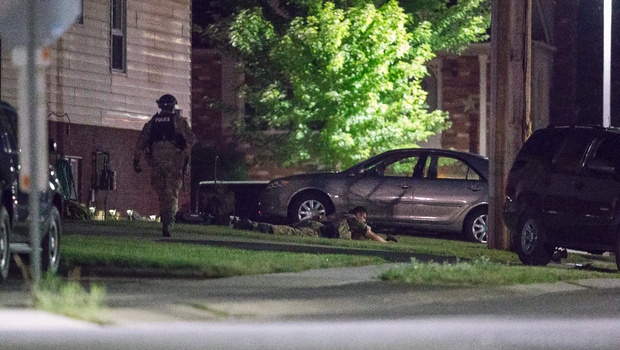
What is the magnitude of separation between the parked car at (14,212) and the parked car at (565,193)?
6.18 m

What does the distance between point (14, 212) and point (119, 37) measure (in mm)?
15627

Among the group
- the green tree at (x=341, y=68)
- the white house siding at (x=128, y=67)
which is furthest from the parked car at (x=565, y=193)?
the green tree at (x=341, y=68)

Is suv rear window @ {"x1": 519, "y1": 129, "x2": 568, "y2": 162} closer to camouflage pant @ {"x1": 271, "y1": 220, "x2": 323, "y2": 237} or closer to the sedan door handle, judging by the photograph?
camouflage pant @ {"x1": 271, "y1": 220, "x2": 323, "y2": 237}

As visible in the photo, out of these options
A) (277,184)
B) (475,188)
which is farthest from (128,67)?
(475,188)

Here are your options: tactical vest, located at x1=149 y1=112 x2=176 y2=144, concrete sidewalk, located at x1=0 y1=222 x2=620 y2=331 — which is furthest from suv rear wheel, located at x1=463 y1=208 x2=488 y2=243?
concrete sidewalk, located at x1=0 y1=222 x2=620 y2=331

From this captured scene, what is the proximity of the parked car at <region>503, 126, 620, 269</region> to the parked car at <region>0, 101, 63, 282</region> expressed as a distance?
6.18m

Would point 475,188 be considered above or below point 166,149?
below

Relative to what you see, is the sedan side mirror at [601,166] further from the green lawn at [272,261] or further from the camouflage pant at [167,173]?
the camouflage pant at [167,173]

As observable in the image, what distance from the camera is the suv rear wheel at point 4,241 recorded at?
13.3 m

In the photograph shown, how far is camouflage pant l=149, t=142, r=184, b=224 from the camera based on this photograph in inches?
788

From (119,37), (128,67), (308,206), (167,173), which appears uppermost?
(119,37)

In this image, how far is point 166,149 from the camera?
65.5 feet

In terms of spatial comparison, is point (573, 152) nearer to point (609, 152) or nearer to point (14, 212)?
point (609, 152)

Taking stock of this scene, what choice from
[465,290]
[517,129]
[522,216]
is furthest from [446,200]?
[465,290]
